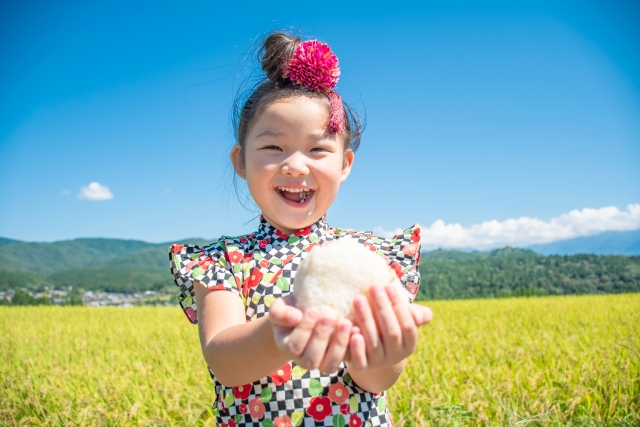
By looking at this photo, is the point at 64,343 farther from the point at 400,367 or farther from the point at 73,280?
the point at 73,280

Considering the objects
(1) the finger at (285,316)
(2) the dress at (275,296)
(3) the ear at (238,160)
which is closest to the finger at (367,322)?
(1) the finger at (285,316)

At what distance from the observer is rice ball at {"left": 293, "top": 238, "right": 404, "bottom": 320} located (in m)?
1.04

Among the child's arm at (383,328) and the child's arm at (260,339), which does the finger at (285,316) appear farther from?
the child's arm at (383,328)

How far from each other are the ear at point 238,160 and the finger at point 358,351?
1.00m

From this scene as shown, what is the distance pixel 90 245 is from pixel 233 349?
212 m

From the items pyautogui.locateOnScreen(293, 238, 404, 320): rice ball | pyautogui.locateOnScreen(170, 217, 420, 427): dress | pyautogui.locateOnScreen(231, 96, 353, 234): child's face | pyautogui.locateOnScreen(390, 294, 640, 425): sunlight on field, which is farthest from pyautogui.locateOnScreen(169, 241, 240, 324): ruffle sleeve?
pyautogui.locateOnScreen(390, 294, 640, 425): sunlight on field

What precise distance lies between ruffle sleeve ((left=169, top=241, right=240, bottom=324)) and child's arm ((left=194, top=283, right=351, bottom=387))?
0.03 metres

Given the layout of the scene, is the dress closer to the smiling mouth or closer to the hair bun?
the smiling mouth

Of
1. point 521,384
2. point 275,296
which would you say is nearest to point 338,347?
point 275,296

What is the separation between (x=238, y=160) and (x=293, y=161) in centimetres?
41

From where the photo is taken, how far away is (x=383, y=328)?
0.94 m

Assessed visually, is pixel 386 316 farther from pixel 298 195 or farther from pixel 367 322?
pixel 298 195

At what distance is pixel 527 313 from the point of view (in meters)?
10.2

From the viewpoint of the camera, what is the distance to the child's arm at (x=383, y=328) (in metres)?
0.93
